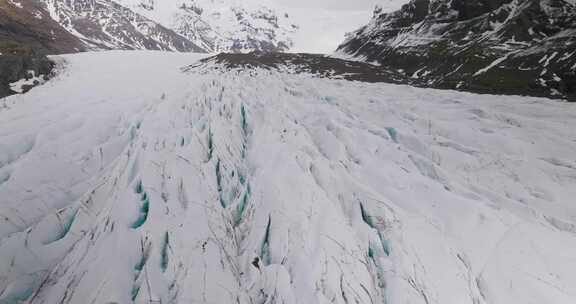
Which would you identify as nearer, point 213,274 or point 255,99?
point 213,274

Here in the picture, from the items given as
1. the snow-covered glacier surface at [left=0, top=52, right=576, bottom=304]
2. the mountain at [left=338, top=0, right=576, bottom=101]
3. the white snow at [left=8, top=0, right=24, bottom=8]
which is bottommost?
the snow-covered glacier surface at [left=0, top=52, right=576, bottom=304]

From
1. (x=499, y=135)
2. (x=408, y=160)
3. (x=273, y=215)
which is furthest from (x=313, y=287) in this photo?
(x=499, y=135)

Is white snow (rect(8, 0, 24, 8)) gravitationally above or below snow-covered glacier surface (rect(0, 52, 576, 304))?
above

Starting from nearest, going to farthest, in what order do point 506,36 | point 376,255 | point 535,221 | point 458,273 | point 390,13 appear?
1. point 458,273
2. point 376,255
3. point 535,221
4. point 506,36
5. point 390,13

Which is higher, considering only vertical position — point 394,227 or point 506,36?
point 506,36

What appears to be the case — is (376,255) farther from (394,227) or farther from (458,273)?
(458,273)

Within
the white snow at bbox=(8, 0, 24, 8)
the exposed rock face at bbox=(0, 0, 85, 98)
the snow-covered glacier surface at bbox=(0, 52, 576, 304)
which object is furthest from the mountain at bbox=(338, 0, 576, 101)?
the white snow at bbox=(8, 0, 24, 8)

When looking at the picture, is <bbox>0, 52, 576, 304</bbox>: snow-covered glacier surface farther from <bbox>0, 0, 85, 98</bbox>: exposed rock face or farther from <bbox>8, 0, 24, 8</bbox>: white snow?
<bbox>8, 0, 24, 8</bbox>: white snow
